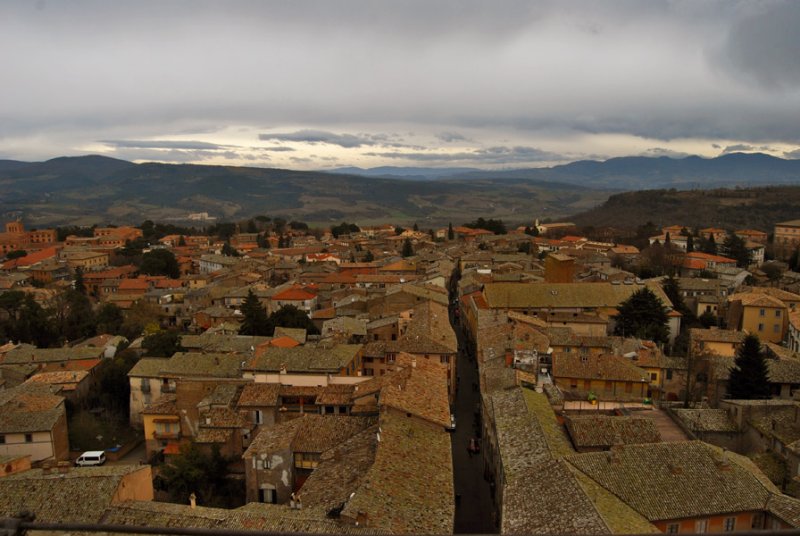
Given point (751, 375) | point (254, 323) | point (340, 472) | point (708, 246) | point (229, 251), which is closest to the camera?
point (340, 472)

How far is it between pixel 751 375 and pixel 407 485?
16.3m

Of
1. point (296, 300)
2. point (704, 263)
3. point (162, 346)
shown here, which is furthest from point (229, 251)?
point (704, 263)

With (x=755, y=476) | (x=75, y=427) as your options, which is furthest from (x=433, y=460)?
(x=75, y=427)

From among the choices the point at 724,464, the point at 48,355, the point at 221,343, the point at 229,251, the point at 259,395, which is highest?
the point at 724,464

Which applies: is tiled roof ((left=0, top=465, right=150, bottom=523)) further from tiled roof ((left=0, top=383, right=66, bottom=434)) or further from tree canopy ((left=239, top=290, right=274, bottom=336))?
tree canopy ((left=239, top=290, right=274, bottom=336))

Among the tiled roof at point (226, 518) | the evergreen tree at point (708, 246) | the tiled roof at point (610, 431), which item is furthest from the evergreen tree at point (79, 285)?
the evergreen tree at point (708, 246)

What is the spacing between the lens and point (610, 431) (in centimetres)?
1902

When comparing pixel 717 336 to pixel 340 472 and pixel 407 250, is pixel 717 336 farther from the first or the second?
pixel 407 250

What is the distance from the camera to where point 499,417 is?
20.4m

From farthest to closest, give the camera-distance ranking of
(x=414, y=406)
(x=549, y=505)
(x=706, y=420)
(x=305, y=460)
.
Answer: (x=706, y=420)
(x=414, y=406)
(x=305, y=460)
(x=549, y=505)

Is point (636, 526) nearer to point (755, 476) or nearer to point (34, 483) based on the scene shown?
point (755, 476)

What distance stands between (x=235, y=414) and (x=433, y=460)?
9325 millimetres

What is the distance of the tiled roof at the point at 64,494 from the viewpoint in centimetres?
1588

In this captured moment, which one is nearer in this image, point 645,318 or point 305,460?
point 305,460
